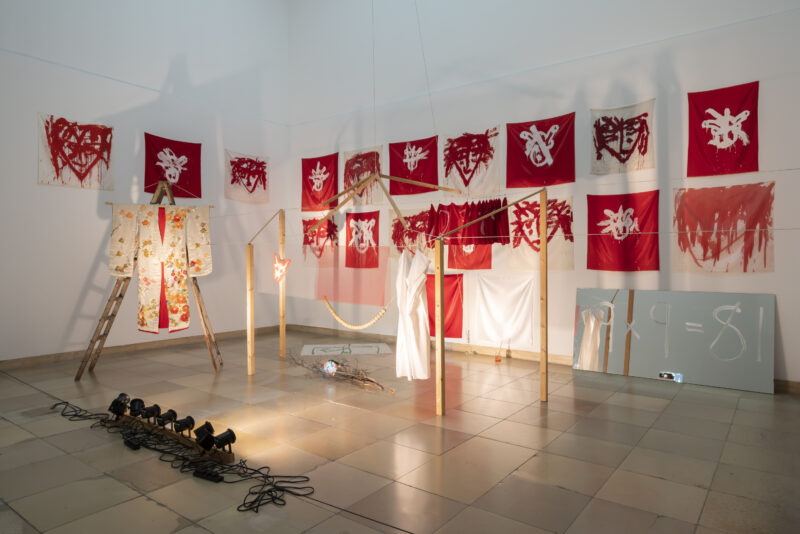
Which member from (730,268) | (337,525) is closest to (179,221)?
(337,525)

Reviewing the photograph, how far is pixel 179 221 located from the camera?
18.5 ft

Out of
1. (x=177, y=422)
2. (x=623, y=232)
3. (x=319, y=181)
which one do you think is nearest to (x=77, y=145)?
(x=319, y=181)

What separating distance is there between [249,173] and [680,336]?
20.8ft

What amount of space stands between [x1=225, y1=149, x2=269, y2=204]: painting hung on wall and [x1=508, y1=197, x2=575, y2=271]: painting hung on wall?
417 cm

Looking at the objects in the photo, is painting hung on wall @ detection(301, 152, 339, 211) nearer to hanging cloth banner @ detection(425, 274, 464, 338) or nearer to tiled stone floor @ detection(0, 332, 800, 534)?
hanging cloth banner @ detection(425, 274, 464, 338)

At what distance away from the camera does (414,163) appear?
704cm

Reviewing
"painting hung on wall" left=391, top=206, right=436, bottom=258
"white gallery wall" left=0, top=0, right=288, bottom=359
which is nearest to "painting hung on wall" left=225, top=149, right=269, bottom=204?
"white gallery wall" left=0, top=0, right=288, bottom=359

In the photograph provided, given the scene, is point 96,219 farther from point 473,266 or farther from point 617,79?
point 617,79

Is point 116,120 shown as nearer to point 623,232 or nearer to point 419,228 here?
point 419,228

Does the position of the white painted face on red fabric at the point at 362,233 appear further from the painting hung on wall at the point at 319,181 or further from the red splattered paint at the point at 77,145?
the red splattered paint at the point at 77,145

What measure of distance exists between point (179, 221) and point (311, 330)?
3350mm

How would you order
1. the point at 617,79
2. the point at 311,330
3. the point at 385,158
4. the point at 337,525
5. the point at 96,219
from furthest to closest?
the point at 311,330, the point at 385,158, the point at 96,219, the point at 617,79, the point at 337,525

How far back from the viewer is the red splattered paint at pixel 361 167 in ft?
24.5

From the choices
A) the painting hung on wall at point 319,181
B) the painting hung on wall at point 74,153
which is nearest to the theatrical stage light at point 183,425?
the painting hung on wall at point 74,153
